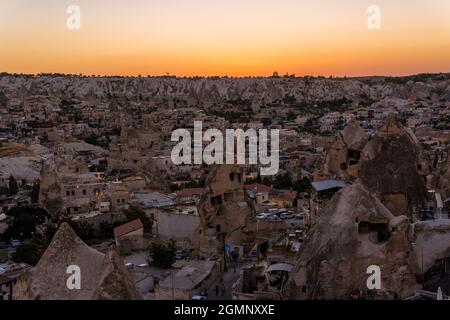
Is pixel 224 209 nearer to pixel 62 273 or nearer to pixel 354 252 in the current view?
pixel 354 252

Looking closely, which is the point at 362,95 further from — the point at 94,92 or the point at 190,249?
the point at 190,249

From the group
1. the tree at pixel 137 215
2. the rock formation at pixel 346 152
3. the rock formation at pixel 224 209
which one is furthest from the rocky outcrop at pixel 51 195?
the rock formation at pixel 346 152

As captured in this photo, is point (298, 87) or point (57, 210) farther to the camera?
point (298, 87)

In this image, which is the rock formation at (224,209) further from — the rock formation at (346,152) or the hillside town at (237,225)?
the rock formation at (346,152)

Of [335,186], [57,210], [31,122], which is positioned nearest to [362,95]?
[31,122]

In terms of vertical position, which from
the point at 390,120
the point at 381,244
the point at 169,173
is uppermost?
the point at 390,120

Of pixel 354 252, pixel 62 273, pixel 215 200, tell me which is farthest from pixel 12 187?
pixel 354 252

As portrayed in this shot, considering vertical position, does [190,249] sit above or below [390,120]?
below

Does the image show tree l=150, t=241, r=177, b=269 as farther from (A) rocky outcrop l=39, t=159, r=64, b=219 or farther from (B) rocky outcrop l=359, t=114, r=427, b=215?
(A) rocky outcrop l=39, t=159, r=64, b=219

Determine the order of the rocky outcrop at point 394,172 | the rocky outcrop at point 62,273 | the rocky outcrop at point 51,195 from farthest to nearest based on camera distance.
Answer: the rocky outcrop at point 51,195 < the rocky outcrop at point 394,172 < the rocky outcrop at point 62,273
